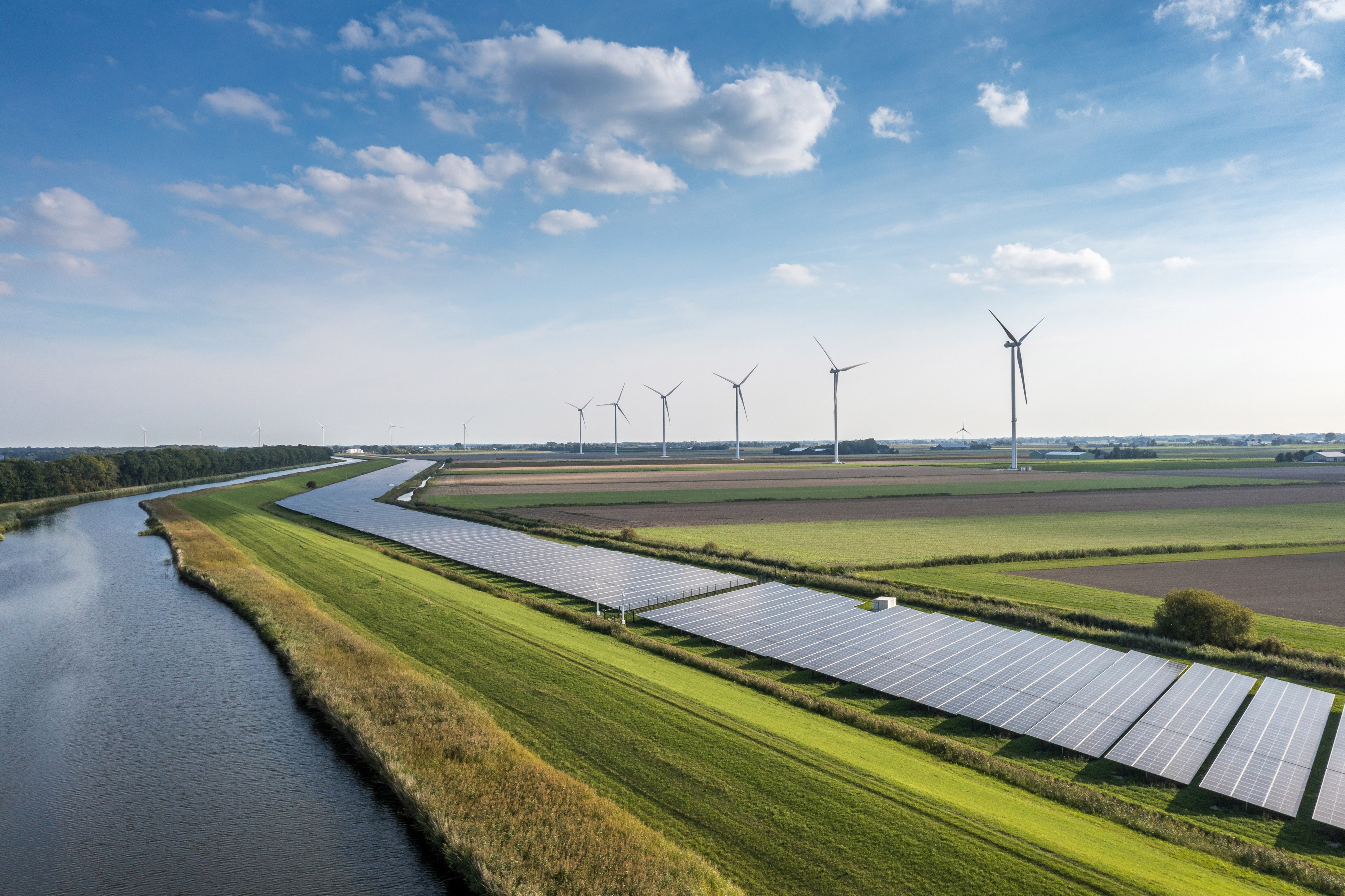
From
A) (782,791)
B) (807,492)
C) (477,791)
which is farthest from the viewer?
(807,492)

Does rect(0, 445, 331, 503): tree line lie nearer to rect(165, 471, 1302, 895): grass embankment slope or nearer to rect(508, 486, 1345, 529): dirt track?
rect(508, 486, 1345, 529): dirt track

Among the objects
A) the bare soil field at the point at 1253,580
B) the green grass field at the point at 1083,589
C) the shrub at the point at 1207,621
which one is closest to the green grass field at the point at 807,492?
the green grass field at the point at 1083,589

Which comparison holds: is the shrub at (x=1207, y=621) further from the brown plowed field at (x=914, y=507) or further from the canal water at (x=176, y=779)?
the brown plowed field at (x=914, y=507)

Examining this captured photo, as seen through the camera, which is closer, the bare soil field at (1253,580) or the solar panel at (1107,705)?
the solar panel at (1107,705)

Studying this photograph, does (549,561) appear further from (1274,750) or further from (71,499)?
(71,499)

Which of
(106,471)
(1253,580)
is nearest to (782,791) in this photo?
(1253,580)

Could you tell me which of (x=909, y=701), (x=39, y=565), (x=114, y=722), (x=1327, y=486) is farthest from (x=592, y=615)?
(x=1327, y=486)
